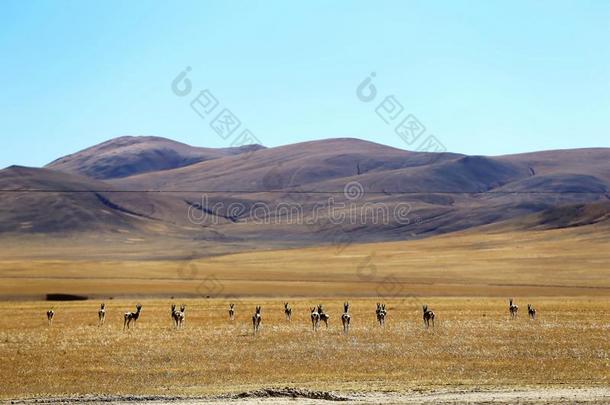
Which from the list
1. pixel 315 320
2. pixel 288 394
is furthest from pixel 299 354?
pixel 288 394

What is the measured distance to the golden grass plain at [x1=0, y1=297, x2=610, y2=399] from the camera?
19578 mm

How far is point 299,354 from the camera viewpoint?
24.6m

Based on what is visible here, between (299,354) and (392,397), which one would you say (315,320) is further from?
(392,397)

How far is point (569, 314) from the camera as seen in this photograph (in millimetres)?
38031

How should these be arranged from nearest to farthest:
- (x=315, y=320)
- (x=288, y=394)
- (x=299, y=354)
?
(x=288, y=394)
(x=299, y=354)
(x=315, y=320)

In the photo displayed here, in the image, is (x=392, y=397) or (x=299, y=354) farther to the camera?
(x=299, y=354)

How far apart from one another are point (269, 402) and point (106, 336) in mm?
14361

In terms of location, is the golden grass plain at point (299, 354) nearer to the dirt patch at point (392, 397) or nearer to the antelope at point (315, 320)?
the antelope at point (315, 320)

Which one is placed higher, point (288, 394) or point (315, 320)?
point (315, 320)

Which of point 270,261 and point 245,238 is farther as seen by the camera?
point 245,238

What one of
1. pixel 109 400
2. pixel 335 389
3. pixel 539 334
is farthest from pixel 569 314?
pixel 109 400

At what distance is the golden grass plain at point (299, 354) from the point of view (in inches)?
771

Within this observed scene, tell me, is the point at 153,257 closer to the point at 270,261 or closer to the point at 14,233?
the point at 270,261

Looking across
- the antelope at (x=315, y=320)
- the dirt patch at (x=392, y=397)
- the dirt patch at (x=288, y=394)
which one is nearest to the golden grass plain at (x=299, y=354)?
the antelope at (x=315, y=320)
